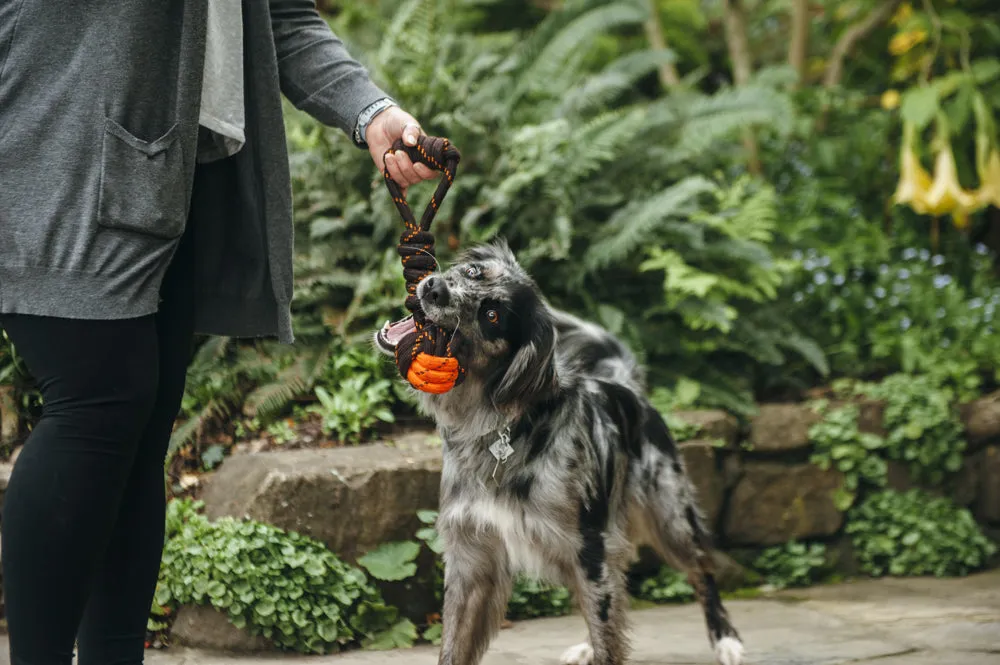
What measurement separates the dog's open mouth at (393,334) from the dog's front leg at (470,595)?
0.64m

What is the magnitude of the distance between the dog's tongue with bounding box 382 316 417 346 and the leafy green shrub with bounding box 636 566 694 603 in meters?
2.26

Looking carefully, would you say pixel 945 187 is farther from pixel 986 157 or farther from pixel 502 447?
pixel 502 447

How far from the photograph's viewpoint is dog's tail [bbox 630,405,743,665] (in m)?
3.68

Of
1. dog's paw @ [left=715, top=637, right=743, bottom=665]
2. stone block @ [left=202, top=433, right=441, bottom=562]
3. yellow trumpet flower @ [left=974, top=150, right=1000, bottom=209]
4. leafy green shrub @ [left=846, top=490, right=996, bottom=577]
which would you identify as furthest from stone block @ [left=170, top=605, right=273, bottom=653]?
yellow trumpet flower @ [left=974, top=150, right=1000, bottom=209]

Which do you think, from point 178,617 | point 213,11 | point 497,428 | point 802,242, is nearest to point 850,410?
point 802,242

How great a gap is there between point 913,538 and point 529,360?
2.91 m

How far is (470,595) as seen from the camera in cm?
307

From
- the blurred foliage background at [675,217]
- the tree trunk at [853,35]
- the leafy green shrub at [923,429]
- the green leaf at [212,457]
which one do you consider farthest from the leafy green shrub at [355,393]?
the tree trunk at [853,35]

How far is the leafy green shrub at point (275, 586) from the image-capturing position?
357cm

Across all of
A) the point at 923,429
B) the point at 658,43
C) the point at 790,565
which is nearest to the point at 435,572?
the point at 790,565

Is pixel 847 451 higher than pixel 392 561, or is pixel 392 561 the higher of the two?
pixel 847 451

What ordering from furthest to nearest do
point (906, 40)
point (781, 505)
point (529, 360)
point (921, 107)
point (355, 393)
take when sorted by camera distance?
point (906, 40), point (921, 107), point (781, 505), point (355, 393), point (529, 360)

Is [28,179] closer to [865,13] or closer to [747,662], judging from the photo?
[747,662]

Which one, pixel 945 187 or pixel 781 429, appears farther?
pixel 945 187
